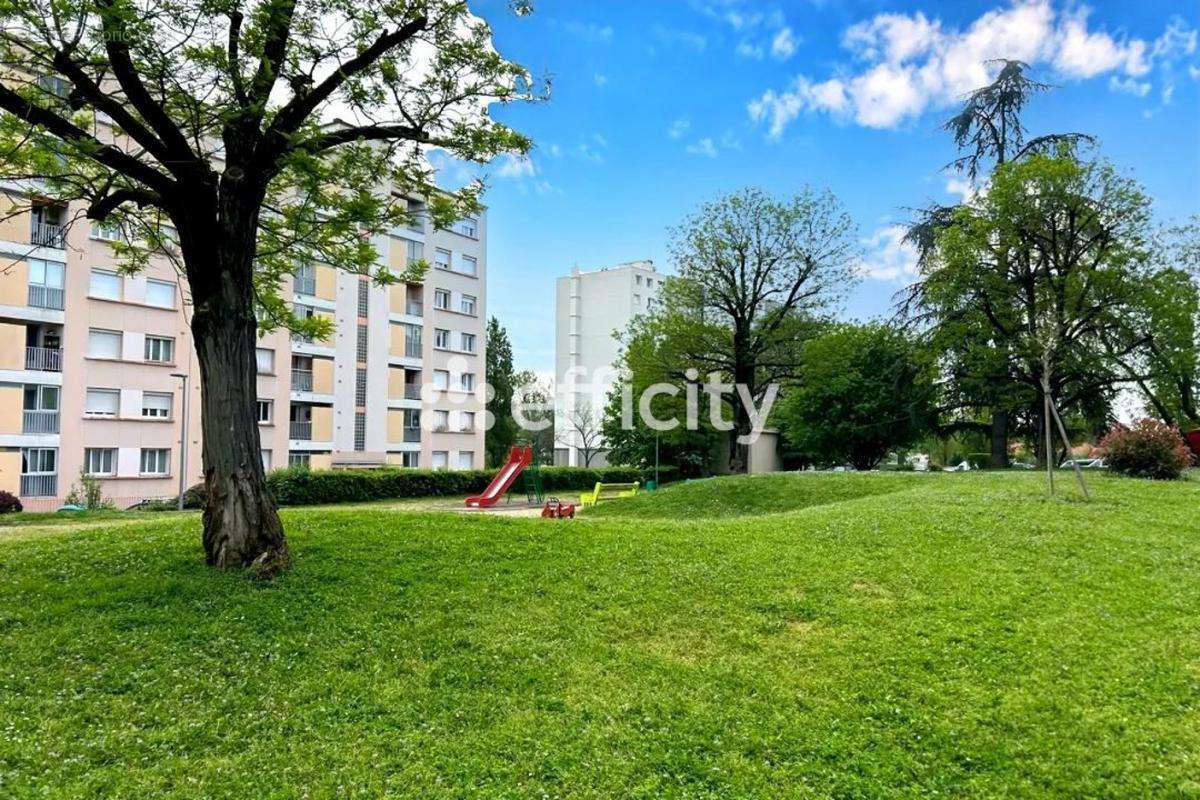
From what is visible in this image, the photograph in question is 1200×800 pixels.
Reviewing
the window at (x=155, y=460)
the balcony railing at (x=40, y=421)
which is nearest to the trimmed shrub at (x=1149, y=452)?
the window at (x=155, y=460)

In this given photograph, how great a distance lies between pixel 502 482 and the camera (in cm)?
2434

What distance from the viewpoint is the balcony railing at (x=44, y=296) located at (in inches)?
930

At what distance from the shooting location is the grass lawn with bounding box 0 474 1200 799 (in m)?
4.11

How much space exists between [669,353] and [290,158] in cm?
1868

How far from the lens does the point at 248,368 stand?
7.39 m

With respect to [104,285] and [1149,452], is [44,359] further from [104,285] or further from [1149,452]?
[1149,452]

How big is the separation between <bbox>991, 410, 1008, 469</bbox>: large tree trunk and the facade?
40.1m

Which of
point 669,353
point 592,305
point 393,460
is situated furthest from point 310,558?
point 592,305

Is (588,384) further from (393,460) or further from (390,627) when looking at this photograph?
(390,627)

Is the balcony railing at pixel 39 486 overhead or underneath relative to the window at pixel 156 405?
underneath

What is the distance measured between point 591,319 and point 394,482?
43.8 meters

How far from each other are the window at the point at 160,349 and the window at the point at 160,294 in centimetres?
127

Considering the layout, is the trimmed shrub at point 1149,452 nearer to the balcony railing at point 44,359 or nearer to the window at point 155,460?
the window at point 155,460

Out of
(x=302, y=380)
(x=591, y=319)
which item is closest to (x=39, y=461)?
(x=302, y=380)
